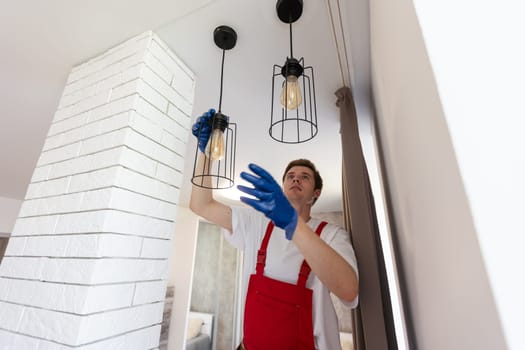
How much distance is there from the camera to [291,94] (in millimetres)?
704

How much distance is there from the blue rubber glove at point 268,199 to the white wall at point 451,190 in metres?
0.27

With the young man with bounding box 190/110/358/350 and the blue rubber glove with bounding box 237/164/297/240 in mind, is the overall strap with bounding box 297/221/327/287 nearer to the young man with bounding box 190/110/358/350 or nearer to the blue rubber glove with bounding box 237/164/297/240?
the young man with bounding box 190/110/358/350

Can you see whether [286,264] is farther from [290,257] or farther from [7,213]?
[7,213]

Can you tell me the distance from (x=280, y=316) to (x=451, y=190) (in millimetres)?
712

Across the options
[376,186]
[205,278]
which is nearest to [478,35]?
[376,186]

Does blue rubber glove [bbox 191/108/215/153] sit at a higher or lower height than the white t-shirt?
higher

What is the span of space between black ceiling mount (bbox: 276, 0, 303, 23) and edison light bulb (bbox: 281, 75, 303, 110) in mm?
305

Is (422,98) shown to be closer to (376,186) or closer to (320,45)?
(320,45)

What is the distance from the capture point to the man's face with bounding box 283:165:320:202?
107cm

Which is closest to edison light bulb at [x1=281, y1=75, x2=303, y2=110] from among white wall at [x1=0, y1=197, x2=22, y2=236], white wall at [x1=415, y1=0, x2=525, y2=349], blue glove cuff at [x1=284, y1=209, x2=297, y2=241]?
blue glove cuff at [x1=284, y1=209, x2=297, y2=241]

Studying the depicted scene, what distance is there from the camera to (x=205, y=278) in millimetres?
4008

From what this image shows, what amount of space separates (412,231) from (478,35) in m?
0.40

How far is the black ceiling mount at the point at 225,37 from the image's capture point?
36.6 inches

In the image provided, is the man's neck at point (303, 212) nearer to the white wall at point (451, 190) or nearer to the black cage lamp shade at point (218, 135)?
the black cage lamp shade at point (218, 135)
